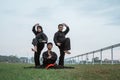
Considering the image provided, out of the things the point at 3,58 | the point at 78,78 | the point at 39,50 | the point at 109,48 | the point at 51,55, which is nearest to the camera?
the point at 78,78

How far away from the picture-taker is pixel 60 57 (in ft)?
46.9

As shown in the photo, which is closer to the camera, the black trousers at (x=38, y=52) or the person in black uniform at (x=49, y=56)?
the person in black uniform at (x=49, y=56)

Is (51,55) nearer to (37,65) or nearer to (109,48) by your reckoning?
(37,65)

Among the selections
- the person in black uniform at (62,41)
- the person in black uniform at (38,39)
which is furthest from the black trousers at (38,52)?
the person in black uniform at (62,41)

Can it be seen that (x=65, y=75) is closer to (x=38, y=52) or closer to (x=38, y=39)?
(x=38, y=39)

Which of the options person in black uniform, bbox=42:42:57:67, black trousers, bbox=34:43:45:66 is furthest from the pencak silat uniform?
black trousers, bbox=34:43:45:66

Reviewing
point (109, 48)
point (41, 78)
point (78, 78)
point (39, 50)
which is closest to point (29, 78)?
point (41, 78)

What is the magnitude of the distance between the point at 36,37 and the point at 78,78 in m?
6.25

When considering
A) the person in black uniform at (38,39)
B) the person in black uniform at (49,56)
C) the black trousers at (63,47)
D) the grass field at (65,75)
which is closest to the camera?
the grass field at (65,75)

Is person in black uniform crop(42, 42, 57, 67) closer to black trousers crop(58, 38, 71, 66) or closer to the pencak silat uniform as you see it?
the pencak silat uniform

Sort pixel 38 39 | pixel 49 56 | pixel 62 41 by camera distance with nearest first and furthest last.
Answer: pixel 49 56
pixel 62 41
pixel 38 39

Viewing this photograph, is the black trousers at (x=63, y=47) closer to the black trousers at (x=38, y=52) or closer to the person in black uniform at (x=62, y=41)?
the person in black uniform at (x=62, y=41)

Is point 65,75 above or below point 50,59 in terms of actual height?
below

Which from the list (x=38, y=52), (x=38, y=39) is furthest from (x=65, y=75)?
(x=38, y=52)
